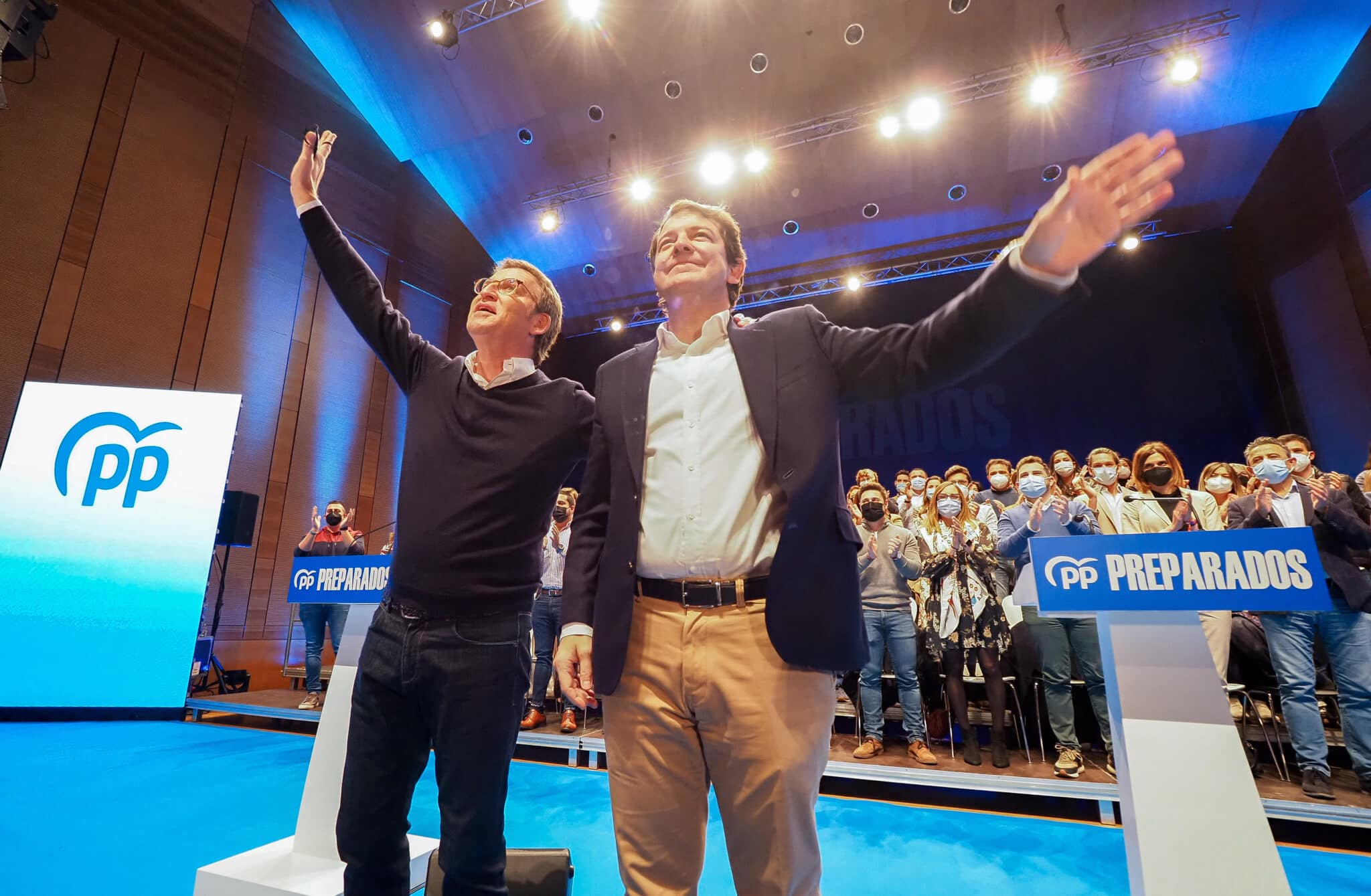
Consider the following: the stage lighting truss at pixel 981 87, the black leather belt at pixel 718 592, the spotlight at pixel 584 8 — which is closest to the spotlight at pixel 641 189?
the stage lighting truss at pixel 981 87

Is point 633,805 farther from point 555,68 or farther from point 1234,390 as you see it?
point 1234,390

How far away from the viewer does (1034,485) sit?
3557 millimetres

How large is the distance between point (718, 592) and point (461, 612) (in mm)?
647

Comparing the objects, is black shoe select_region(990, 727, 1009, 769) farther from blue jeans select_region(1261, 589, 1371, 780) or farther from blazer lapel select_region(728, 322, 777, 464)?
blazer lapel select_region(728, 322, 777, 464)

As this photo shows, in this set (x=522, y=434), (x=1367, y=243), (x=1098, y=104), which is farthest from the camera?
(x=1098, y=104)

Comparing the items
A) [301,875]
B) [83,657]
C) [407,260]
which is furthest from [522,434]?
[407,260]

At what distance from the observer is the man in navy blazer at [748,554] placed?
0.95m

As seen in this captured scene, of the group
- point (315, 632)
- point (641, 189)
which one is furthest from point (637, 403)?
point (641, 189)

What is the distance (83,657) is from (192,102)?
525cm

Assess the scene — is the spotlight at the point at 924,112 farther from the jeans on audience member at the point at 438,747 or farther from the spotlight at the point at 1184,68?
the jeans on audience member at the point at 438,747

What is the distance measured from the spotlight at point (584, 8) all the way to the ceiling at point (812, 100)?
3.8 inches

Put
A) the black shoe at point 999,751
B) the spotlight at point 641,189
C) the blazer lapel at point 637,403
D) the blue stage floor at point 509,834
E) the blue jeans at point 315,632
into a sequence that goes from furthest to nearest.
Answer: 1. the spotlight at point 641,189
2. the blue jeans at point 315,632
3. the black shoe at point 999,751
4. the blue stage floor at point 509,834
5. the blazer lapel at point 637,403

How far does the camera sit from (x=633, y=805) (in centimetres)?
104

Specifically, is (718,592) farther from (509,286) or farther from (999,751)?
(999,751)
